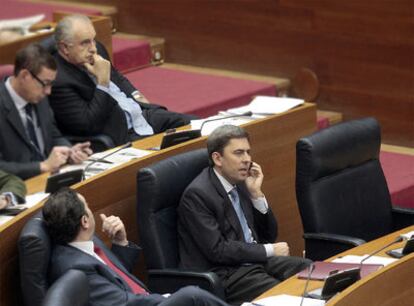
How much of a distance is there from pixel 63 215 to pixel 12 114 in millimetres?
629

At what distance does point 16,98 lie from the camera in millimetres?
2689

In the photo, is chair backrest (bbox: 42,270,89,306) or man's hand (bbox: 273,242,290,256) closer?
chair backrest (bbox: 42,270,89,306)

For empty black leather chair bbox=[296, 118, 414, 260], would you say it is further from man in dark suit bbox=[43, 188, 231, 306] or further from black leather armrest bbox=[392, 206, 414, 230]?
man in dark suit bbox=[43, 188, 231, 306]

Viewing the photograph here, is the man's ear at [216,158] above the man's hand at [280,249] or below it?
above

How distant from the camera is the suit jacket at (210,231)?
2354 mm

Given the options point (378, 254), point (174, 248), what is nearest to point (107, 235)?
point (174, 248)

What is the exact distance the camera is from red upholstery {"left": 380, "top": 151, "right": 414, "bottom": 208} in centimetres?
319

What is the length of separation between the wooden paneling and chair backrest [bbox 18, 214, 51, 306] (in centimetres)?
178

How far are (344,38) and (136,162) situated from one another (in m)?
1.34

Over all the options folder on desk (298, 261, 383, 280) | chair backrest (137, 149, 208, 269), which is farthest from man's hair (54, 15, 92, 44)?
folder on desk (298, 261, 383, 280)

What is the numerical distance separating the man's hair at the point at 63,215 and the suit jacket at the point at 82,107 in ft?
2.71

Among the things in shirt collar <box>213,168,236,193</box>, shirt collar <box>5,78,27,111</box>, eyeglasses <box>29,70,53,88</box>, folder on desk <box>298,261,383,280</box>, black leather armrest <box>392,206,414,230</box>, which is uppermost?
eyeglasses <box>29,70,53,88</box>

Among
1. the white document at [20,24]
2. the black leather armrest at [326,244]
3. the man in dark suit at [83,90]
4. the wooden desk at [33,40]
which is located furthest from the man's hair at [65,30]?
the black leather armrest at [326,244]

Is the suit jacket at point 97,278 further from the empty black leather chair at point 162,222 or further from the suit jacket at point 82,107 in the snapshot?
the suit jacket at point 82,107
